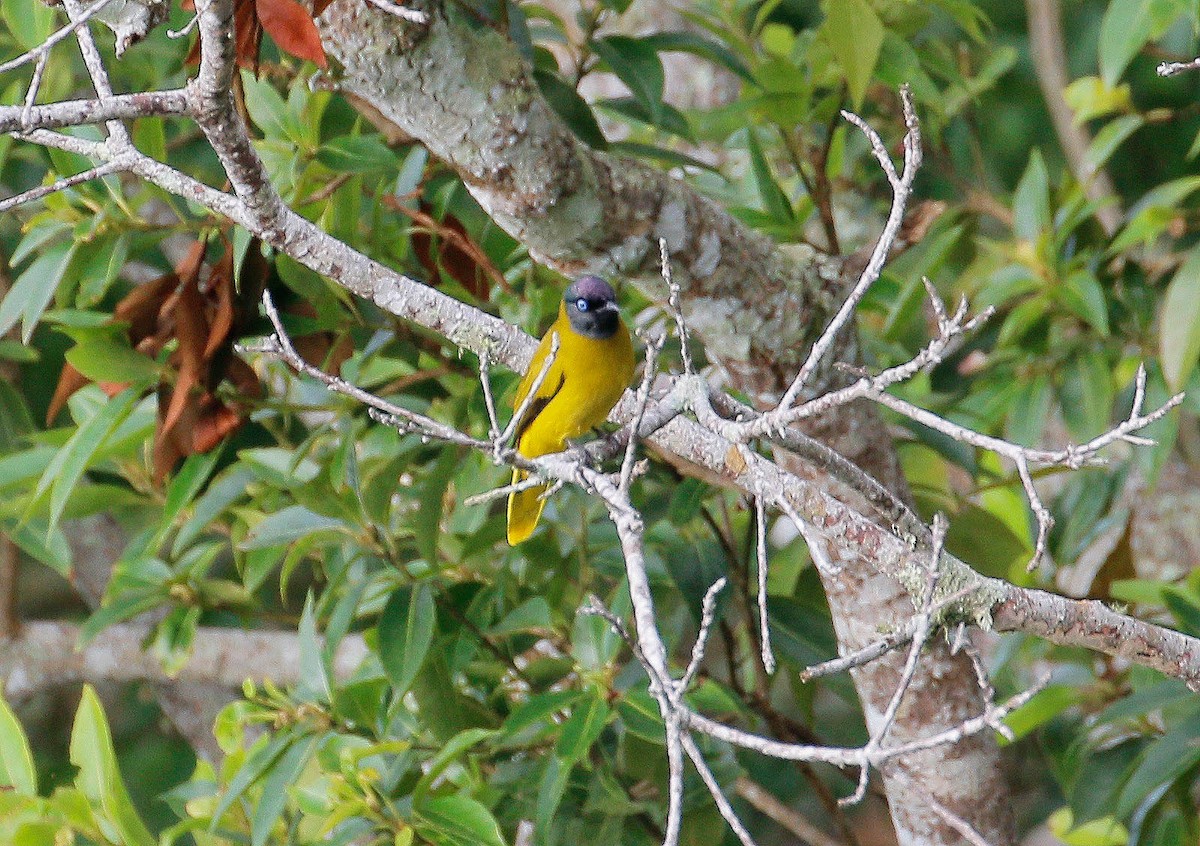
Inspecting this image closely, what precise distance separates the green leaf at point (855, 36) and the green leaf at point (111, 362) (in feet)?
4.18

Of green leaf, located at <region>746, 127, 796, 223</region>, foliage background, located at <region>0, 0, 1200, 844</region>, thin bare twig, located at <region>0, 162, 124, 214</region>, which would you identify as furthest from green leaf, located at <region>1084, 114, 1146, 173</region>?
thin bare twig, located at <region>0, 162, 124, 214</region>

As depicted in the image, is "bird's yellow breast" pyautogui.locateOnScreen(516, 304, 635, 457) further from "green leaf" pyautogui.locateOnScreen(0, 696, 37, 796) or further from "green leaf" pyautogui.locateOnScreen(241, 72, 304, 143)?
"green leaf" pyautogui.locateOnScreen(0, 696, 37, 796)

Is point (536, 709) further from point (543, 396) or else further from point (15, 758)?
point (15, 758)

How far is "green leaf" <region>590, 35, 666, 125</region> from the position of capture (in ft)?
7.97

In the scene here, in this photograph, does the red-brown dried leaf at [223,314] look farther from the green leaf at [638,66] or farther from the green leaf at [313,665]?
the green leaf at [638,66]

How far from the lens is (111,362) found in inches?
90.4

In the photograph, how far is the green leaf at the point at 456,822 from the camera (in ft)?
6.41

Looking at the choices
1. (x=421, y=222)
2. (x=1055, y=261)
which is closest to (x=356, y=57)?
(x=421, y=222)

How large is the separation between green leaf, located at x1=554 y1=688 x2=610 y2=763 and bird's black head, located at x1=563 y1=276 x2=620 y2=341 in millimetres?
601

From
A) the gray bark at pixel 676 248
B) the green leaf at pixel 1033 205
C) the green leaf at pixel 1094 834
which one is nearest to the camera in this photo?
the gray bark at pixel 676 248

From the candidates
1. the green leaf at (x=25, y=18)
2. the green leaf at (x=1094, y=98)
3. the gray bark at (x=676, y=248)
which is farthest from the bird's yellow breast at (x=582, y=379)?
the green leaf at (x=1094, y=98)

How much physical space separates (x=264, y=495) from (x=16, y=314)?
0.52 m

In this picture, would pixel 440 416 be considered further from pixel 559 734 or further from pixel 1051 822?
pixel 1051 822

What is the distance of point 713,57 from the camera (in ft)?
8.29
